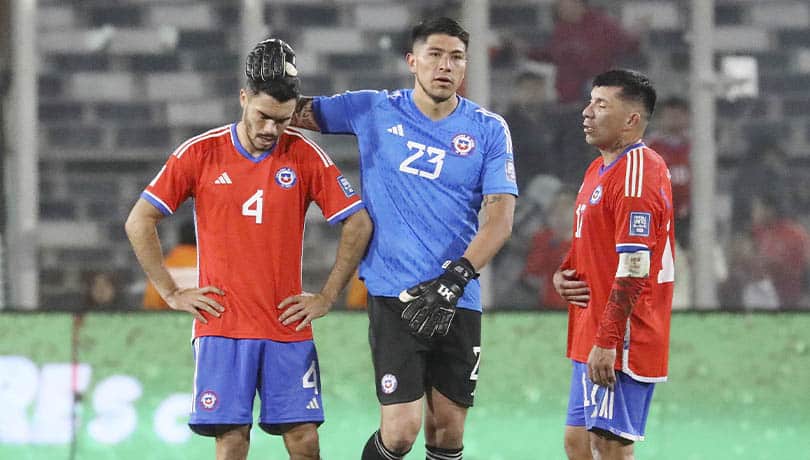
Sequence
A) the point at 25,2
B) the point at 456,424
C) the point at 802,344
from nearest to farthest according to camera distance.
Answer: the point at 456,424, the point at 802,344, the point at 25,2

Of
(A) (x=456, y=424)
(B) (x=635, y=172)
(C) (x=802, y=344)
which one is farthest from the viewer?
(C) (x=802, y=344)

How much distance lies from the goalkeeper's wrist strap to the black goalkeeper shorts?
0.25 m

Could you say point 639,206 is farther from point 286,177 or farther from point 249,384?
point 249,384

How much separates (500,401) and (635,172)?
2420mm

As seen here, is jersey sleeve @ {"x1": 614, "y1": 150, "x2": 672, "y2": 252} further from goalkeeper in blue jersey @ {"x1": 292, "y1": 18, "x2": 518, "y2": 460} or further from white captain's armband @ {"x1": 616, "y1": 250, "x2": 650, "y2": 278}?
goalkeeper in blue jersey @ {"x1": 292, "y1": 18, "x2": 518, "y2": 460}

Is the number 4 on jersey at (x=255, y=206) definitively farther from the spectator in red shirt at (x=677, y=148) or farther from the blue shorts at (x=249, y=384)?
the spectator in red shirt at (x=677, y=148)

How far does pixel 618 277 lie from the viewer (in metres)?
4.57

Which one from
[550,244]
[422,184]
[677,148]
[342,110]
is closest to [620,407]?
[422,184]

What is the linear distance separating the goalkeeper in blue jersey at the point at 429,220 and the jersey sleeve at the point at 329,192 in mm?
102

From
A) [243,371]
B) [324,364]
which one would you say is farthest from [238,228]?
[324,364]

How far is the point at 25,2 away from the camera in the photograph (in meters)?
7.53

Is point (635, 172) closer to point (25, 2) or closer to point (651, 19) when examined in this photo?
point (651, 19)

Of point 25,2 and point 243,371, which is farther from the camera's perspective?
point 25,2

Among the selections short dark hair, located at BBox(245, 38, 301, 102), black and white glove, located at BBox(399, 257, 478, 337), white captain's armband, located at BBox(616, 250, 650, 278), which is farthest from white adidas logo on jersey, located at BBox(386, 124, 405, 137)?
white captain's armband, located at BBox(616, 250, 650, 278)
